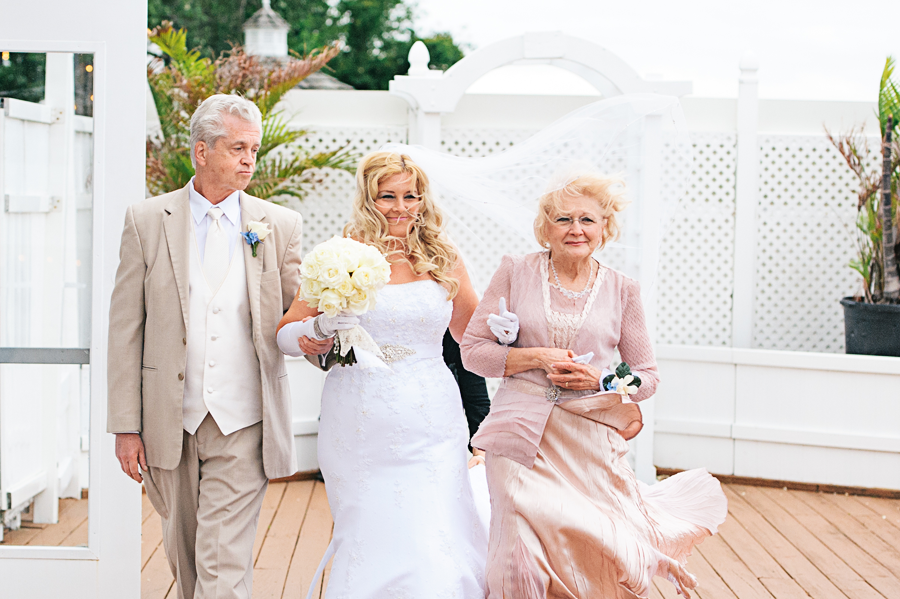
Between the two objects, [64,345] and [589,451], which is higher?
[64,345]

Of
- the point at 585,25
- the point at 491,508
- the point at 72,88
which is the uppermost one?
the point at 585,25

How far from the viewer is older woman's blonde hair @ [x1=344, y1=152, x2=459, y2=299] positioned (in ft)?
10.3

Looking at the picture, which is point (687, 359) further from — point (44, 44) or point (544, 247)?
point (44, 44)

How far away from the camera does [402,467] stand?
3043 mm

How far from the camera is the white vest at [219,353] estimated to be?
9.36ft

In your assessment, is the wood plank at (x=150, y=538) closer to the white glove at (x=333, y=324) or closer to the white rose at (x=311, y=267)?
the white glove at (x=333, y=324)

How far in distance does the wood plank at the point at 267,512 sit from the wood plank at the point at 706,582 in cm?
210

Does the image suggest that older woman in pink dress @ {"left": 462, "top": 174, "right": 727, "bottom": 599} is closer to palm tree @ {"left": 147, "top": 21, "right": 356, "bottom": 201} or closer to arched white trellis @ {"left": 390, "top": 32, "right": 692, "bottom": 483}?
arched white trellis @ {"left": 390, "top": 32, "right": 692, "bottom": 483}

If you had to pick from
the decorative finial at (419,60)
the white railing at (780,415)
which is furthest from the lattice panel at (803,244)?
the decorative finial at (419,60)

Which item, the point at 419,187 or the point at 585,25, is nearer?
the point at 419,187

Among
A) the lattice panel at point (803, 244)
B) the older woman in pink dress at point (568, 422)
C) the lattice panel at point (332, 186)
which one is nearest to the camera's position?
the older woman in pink dress at point (568, 422)

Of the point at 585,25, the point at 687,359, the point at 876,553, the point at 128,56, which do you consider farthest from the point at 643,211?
the point at 585,25

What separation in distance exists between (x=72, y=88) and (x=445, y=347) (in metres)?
1.75

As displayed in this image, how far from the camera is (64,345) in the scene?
346cm
